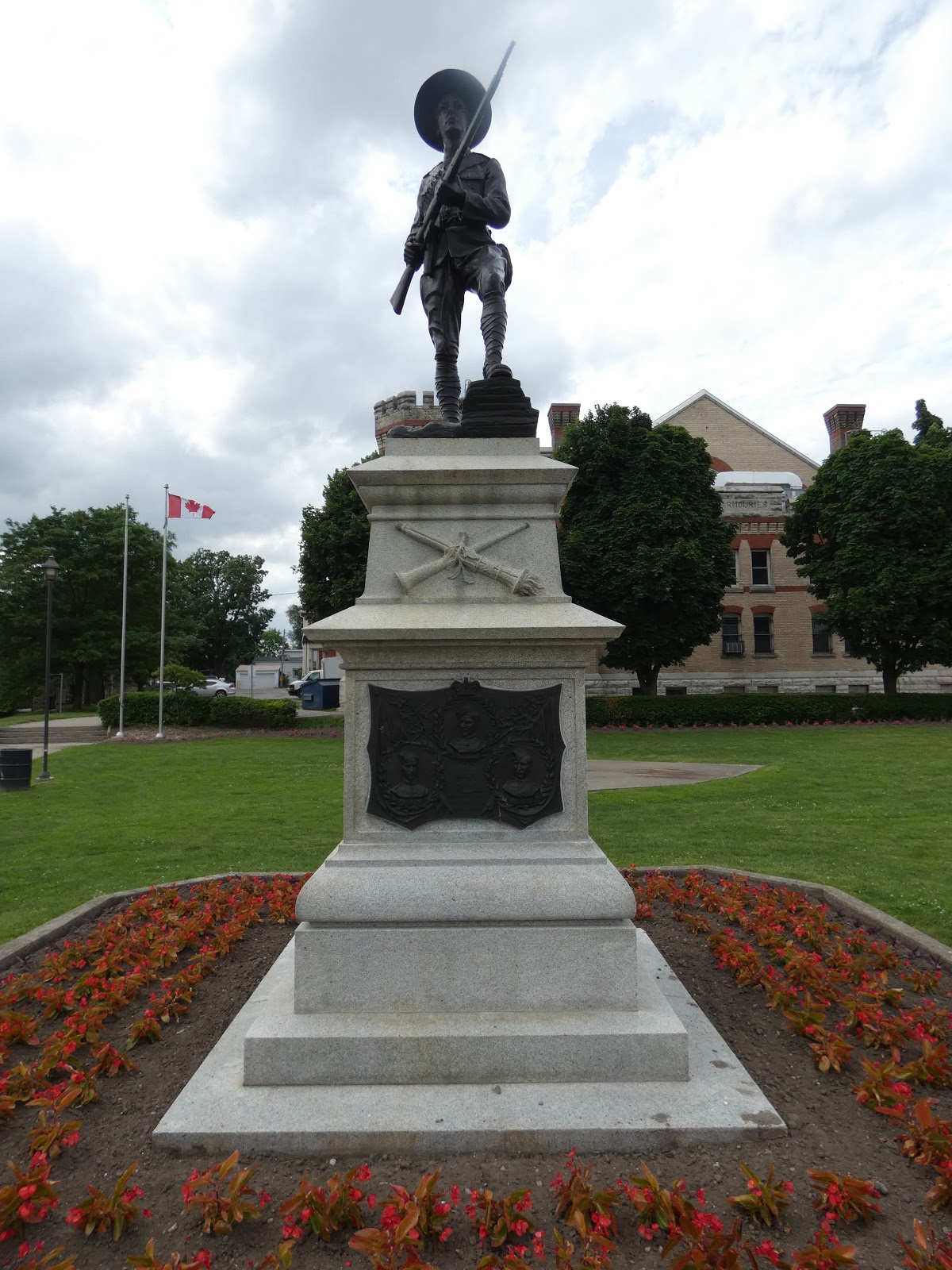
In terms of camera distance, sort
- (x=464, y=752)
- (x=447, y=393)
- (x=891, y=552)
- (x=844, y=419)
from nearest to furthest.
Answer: (x=464, y=752) < (x=447, y=393) < (x=891, y=552) < (x=844, y=419)

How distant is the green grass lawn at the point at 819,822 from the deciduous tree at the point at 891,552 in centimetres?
996

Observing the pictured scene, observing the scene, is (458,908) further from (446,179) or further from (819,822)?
(819,822)

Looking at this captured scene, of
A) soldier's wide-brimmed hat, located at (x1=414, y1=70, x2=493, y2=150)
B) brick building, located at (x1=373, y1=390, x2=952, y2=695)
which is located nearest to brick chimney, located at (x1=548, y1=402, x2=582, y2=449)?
brick building, located at (x1=373, y1=390, x2=952, y2=695)

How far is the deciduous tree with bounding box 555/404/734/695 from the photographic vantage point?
84.9 feet

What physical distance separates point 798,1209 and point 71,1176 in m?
2.90

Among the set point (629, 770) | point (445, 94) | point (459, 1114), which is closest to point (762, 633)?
point (629, 770)

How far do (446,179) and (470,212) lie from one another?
0.27m

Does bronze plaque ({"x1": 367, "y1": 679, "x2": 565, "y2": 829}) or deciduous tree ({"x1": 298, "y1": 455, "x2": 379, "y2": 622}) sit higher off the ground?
deciduous tree ({"x1": 298, "y1": 455, "x2": 379, "y2": 622})

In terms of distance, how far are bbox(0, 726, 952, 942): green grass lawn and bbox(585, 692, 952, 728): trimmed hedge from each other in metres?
7.04

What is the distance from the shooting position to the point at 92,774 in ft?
53.1

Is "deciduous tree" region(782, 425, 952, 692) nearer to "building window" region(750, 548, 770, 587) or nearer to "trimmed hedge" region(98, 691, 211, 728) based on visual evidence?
"building window" region(750, 548, 770, 587)

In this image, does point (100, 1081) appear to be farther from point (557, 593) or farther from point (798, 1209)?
point (557, 593)

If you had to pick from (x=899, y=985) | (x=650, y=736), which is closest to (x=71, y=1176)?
(x=899, y=985)

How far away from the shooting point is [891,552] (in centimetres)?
2758
